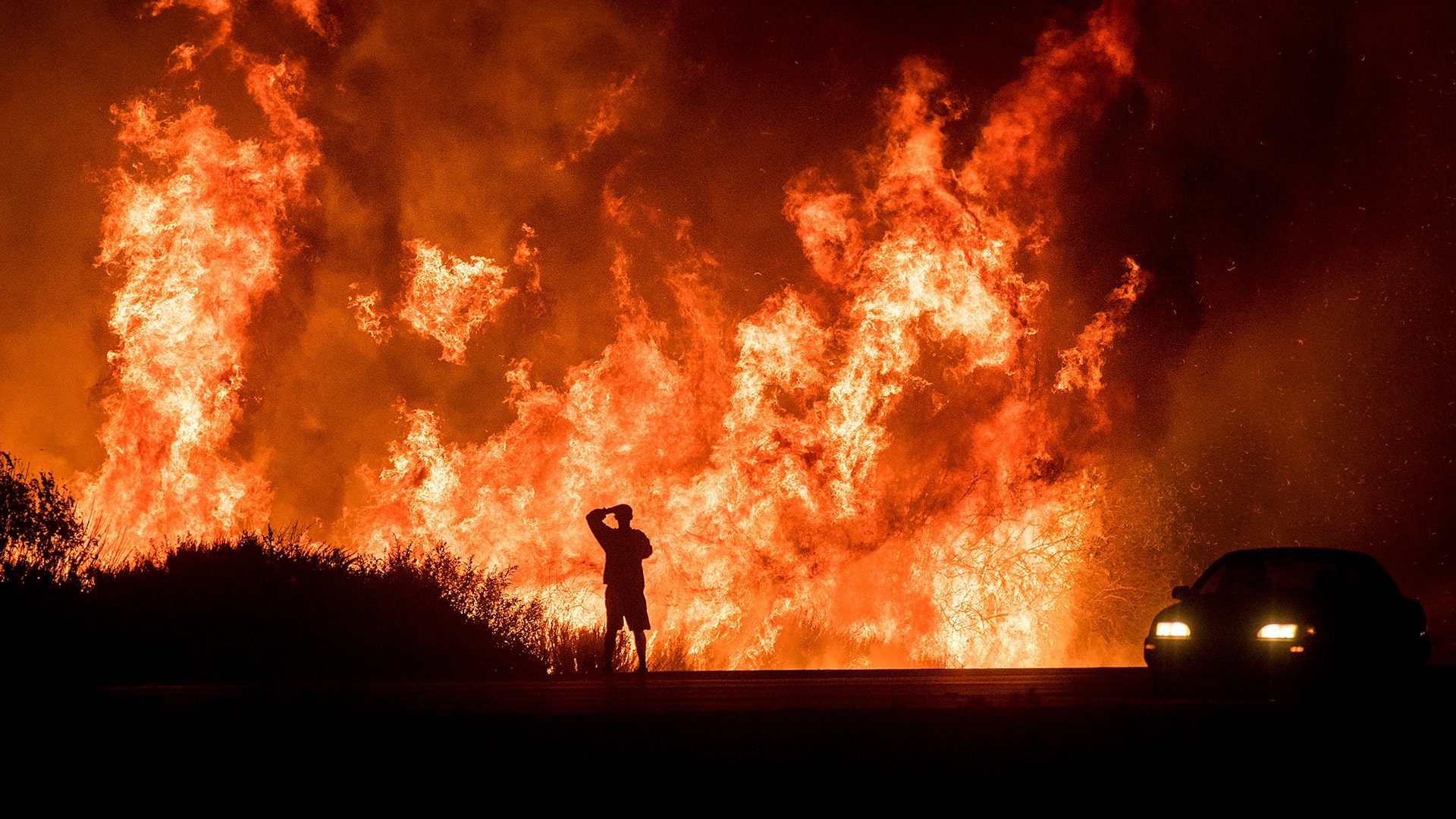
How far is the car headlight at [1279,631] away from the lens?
10852 mm

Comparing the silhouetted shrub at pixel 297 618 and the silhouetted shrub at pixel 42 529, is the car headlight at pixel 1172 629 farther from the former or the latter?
the silhouetted shrub at pixel 42 529

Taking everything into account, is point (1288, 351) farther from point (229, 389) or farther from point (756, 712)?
point (756, 712)

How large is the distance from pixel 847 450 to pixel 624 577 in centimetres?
1049

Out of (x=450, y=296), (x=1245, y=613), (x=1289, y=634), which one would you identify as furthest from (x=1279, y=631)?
(x=450, y=296)

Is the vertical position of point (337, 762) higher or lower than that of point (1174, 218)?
lower

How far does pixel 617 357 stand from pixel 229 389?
7603 mm

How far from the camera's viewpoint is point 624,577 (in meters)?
16.2

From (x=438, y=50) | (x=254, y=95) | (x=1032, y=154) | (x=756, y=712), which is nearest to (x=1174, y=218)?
(x=1032, y=154)

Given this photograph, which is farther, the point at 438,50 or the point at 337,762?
the point at 438,50

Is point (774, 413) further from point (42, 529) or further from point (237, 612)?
point (42, 529)

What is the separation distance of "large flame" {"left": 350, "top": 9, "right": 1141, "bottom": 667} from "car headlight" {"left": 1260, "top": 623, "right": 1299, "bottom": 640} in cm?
1464

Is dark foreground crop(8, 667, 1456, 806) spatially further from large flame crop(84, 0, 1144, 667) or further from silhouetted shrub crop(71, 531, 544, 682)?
large flame crop(84, 0, 1144, 667)

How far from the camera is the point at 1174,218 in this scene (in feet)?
101

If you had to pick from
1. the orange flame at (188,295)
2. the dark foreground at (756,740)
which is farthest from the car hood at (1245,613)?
the orange flame at (188,295)
